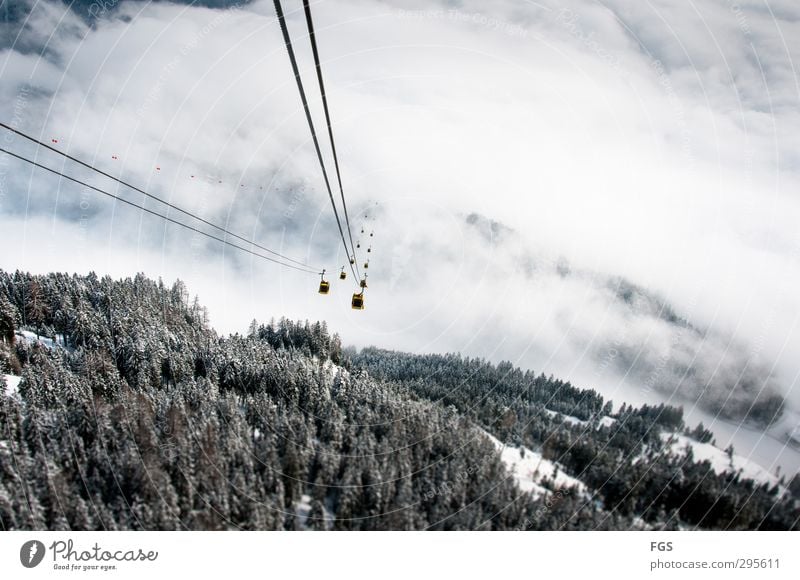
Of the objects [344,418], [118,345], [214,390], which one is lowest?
[118,345]

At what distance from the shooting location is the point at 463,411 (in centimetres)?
9512

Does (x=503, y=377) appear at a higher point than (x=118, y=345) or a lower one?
higher

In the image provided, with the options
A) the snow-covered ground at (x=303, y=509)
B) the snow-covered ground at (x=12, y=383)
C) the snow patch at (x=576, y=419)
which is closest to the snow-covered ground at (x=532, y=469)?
the snow patch at (x=576, y=419)

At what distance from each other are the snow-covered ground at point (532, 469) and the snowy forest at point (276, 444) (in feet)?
1.87

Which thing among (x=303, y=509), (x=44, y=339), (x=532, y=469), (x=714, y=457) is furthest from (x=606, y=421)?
(x=44, y=339)

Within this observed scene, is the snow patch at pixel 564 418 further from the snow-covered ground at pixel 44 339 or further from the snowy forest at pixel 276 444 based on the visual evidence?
the snow-covered ground at pixel 44 339

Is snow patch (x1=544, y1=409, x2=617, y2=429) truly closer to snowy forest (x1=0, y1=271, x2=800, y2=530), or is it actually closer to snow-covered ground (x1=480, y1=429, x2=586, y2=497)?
snowy forest (x1=0, y1=271, x2=800, y2=530)

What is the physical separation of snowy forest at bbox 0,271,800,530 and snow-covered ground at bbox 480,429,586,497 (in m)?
0.57

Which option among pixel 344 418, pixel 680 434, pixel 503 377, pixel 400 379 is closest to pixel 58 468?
pixel 344 418

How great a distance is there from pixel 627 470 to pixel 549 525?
35.7 m

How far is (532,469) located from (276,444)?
50.7 m

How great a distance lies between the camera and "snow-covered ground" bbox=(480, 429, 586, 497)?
2867 inches

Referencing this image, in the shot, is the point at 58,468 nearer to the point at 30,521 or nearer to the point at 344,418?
the point at 30,521

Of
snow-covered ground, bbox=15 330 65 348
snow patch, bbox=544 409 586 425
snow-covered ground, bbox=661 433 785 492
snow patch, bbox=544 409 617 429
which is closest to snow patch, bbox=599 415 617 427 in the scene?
snow patch, bbox=544 409 617 429
